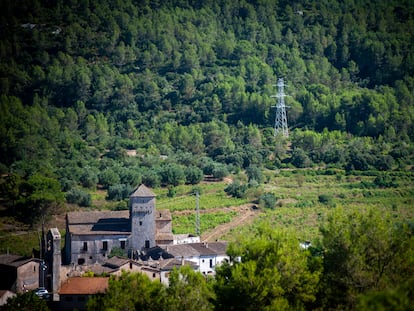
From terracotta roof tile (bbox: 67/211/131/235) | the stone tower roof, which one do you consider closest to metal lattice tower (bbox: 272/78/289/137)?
the stone tower roof

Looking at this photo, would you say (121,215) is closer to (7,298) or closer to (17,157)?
(7,298)

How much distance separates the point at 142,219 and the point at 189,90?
1463 inches

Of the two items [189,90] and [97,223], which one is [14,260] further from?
[189,90]

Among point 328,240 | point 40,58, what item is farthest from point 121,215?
point 40,58

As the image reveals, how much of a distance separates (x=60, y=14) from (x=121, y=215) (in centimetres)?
5089

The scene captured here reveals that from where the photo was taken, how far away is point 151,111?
297ft

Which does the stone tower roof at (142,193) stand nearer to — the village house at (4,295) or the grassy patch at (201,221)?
the grassy patch at (201,221)

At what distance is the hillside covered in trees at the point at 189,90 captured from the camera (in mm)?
76812

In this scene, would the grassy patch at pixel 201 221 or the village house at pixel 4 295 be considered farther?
the grassy patch at pixel 201 221

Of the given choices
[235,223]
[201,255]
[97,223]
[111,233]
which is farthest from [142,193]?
[235,223]

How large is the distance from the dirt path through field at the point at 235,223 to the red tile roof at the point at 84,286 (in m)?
16.5

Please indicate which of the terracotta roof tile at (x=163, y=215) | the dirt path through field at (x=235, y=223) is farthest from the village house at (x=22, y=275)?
the dirt path through field at (x=235, y=223)

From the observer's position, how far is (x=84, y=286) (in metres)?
44.9

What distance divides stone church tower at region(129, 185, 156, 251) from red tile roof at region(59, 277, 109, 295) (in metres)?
11.0
